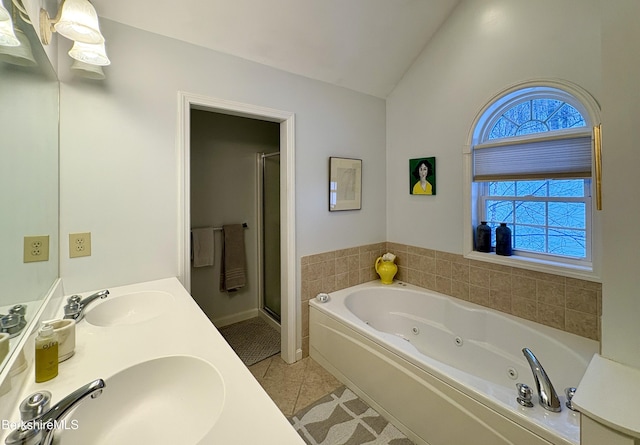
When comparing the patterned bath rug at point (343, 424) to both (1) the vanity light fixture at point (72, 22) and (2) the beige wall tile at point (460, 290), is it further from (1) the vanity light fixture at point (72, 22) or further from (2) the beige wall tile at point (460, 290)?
A: (1) the vanity light fixture at point (72, 22)

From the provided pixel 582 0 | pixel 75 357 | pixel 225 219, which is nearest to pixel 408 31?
pixel 582 0

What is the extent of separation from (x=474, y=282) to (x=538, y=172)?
95 centimetres

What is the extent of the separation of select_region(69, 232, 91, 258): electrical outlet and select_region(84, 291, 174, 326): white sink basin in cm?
Answer: 31

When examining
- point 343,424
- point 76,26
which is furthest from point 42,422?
point 343,424

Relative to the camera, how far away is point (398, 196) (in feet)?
9.47

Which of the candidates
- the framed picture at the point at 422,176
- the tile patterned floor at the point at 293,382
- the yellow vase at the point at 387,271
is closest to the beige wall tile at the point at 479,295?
the yellow vase at the point at 387,271

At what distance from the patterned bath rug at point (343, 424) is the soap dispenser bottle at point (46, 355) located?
54.1 inches

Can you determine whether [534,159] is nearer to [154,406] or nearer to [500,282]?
[500,282]

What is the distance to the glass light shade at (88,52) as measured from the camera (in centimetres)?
135

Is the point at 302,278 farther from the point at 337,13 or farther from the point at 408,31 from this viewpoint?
the point at 408,31

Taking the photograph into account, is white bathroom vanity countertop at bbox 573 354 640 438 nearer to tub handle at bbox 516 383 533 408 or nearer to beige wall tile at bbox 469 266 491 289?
tub handle at bbox 516 383 533 408

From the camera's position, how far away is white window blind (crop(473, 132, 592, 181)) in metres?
1.79

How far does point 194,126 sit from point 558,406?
336 centimetres

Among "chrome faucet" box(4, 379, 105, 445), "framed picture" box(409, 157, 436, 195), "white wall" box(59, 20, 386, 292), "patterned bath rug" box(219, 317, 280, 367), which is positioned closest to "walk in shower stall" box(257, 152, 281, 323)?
"patterned bath rug" box(219, 317, 280, 367)
